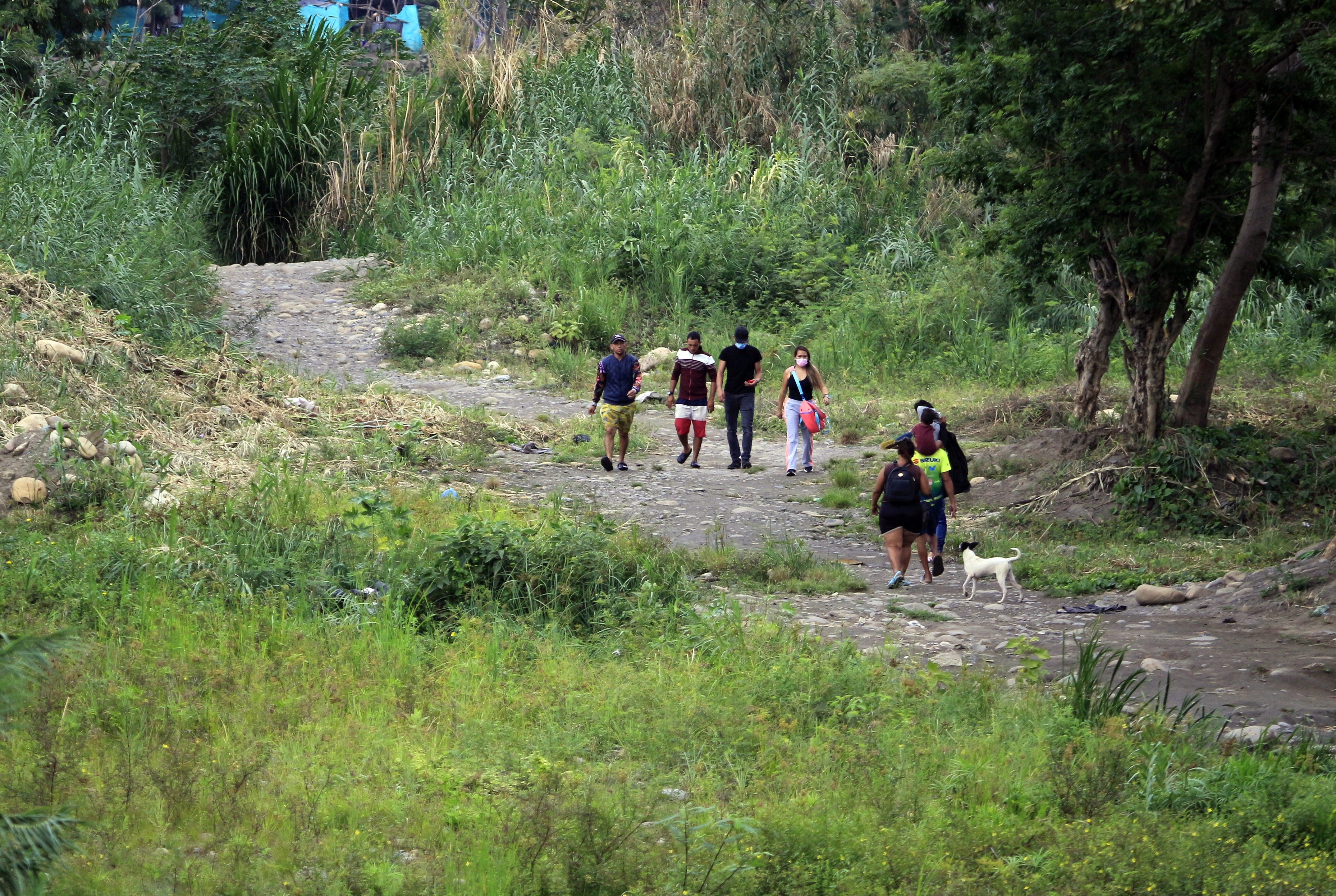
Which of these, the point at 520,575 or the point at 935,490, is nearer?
the point at 520,575

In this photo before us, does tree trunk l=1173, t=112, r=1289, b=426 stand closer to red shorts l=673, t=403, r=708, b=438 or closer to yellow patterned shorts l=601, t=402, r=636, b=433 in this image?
red shorts l=673, t=403, r=708, b=438

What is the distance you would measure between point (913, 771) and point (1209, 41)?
760 centimetres

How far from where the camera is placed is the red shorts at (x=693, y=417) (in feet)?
42.3

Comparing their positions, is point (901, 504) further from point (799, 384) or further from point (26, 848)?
point (26, 848)

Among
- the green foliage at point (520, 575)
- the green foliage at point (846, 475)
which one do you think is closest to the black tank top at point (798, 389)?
the green foliage at point (846, 475)

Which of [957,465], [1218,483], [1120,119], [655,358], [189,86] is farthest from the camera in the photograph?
[189,86]

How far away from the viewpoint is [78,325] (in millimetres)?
11633

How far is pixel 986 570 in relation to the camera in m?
8.97

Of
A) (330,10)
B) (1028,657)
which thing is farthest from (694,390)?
(330,10)

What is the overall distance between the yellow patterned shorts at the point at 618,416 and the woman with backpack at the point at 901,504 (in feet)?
11.9

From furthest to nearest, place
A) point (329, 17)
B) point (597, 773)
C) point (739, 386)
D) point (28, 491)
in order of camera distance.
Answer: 1. point (329, 17)
2. point (739, 386)
3. point (28, 491)
4. point (597, 773)

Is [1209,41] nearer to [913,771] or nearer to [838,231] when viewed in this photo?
[913,771]

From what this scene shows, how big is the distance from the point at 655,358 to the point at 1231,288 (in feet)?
26.4

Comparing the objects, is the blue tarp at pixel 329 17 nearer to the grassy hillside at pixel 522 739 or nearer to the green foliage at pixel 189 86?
the green foliage at pixel 189 86
